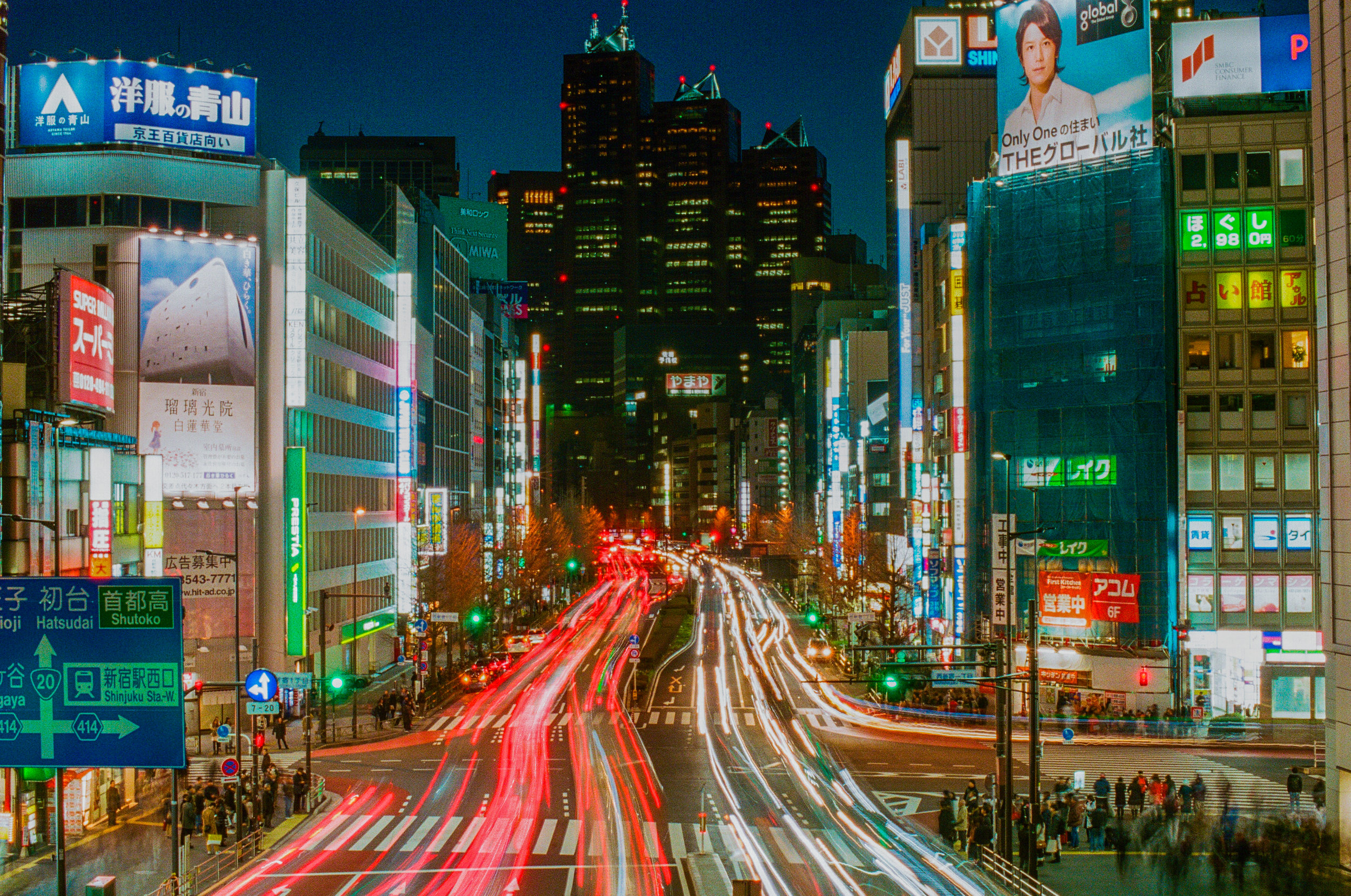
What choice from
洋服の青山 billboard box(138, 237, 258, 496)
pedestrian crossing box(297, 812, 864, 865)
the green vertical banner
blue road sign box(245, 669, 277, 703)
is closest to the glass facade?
pedestrian crossing box(297, 812, 864, 865)

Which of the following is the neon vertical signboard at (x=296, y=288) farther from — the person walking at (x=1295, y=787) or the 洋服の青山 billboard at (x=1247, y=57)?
the person walking at (x=1295, y=787)

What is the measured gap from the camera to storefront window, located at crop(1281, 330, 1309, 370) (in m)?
54.6

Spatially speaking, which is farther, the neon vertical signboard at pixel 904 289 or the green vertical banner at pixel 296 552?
the neon vertical signboard at pixel 904 289

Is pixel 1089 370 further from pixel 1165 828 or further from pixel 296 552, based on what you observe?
pixel 296 552

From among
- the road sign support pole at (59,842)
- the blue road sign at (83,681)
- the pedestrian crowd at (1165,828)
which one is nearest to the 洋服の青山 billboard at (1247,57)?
the pedestrian crowd at (1165,828)

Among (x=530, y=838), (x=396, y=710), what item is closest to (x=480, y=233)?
(x=396, y=710)

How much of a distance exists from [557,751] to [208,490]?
71.9 feet

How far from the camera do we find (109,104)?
177ft

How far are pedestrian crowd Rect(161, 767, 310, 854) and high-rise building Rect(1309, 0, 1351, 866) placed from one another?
27.0 metres

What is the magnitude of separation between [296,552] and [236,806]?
26.8m

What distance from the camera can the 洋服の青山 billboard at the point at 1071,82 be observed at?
5841 cm

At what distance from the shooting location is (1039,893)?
23.3m

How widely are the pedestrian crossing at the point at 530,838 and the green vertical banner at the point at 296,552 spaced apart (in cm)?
2372

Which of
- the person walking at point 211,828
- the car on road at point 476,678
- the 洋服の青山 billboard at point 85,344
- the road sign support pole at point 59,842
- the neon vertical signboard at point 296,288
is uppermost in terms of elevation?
the neon vertical signboard at point 296,288
